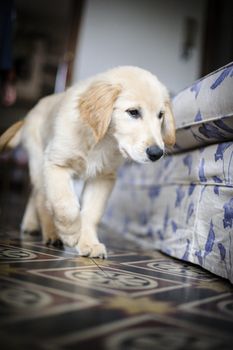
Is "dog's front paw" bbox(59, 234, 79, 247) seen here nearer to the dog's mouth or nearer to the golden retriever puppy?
the golden retriever puppy

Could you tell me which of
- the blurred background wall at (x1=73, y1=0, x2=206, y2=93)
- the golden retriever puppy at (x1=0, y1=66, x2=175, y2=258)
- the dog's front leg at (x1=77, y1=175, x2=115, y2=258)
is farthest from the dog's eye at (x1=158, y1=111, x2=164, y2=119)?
the blurred background wall at (x1=73, y1=0, x2=206, y2=93)

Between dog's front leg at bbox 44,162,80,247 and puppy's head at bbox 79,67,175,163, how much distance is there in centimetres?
28

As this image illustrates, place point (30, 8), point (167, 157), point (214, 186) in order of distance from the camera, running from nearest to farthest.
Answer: point (214, 186) → point (167, 157) → point (30, 8)

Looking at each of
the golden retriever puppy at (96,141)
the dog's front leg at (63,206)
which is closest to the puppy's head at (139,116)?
→ the golden retriever puppy at (96,141)

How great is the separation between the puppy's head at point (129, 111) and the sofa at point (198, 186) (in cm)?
18

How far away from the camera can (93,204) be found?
193cm

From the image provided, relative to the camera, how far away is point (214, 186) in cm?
162

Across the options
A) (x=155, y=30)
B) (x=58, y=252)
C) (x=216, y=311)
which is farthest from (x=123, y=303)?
(x=155, y=30)

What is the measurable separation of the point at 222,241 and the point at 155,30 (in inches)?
167

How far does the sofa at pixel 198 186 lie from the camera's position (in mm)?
1507

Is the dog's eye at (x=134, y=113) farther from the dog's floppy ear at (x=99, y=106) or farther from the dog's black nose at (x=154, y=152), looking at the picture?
the dog's black nose at (x=154, y=152)

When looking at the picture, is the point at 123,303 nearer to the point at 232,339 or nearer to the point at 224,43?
the point at 232,339

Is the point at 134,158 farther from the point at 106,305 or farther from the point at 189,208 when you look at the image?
the point at 106,305

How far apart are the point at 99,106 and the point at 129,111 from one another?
0.13m
